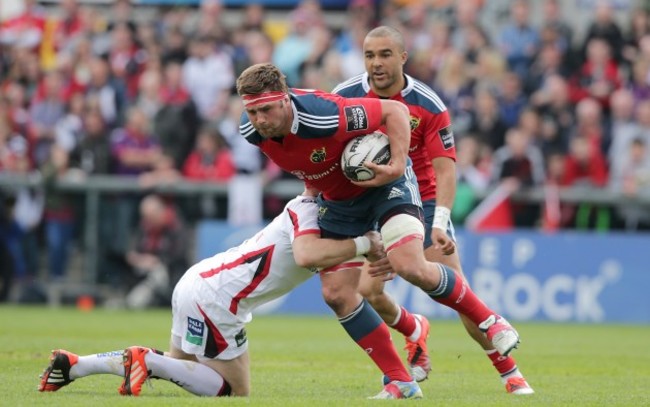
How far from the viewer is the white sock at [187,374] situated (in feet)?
27.6

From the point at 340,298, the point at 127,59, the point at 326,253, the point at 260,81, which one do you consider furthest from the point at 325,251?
the point at 127,59

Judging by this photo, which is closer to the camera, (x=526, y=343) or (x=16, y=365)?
(x=16, y=365)

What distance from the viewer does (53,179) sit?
19422 mm

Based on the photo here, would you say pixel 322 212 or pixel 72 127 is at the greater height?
pixel 72 127

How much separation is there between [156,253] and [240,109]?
2452 millimetres

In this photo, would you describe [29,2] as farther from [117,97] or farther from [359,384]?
[359,384]

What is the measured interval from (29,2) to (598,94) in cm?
998

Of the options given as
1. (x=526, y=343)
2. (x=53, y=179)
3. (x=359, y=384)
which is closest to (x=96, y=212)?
(x=53, y=179)

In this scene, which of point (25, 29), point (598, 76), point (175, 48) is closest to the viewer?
point (598, 76)

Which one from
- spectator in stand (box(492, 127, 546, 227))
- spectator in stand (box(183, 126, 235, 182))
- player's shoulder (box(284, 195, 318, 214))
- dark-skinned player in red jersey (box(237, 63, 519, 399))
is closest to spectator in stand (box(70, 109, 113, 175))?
spectator in stand (box(183, 126, 235, 182))

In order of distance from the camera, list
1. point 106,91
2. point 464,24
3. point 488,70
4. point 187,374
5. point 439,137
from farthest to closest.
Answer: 1. point 106,91
2. point 464,24
3. point 488,70
4. point 439,137
5. point 187,374

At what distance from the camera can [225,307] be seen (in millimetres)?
8555

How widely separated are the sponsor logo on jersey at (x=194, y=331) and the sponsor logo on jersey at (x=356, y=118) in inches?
65.0

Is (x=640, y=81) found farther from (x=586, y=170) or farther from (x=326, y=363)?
(x=326, y=363)
